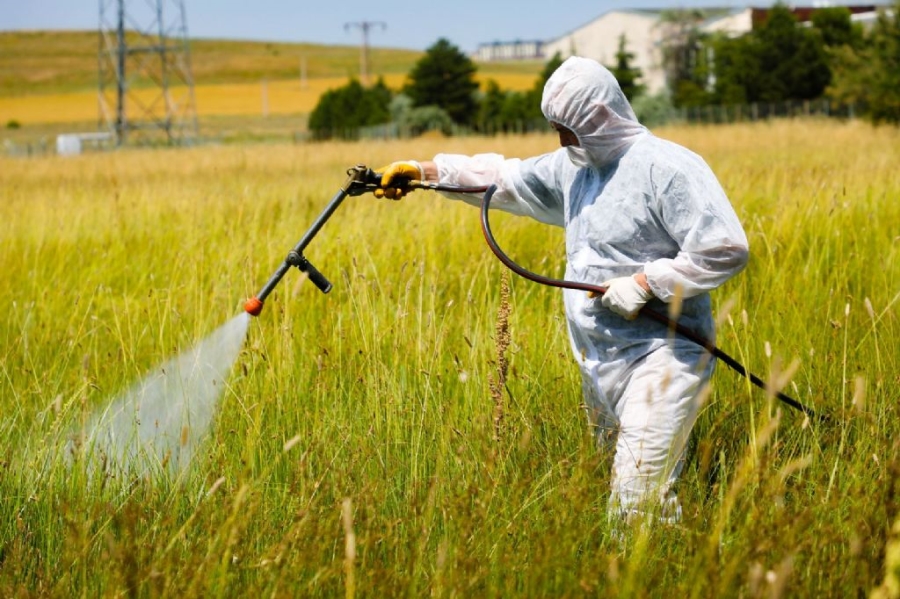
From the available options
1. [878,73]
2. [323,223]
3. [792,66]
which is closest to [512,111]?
[792,66]

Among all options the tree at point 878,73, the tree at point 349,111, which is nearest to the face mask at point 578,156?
the tree at point 878,73

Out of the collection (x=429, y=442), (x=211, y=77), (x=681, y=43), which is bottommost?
(x=429, y=442)

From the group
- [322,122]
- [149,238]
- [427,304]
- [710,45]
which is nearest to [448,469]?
[427,304]

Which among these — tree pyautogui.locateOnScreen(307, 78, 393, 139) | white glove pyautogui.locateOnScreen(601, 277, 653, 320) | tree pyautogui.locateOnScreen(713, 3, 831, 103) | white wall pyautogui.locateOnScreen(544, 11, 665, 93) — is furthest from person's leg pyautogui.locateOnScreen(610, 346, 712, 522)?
white wall pyautogui.locateOnScreen(544, 11, 665, 93)

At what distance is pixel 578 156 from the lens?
283cm

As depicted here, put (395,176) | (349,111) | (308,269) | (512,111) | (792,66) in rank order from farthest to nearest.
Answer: (349,111), (792,66), (512,111), (395,176), (308,269)

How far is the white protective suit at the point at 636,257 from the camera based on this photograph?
2623mm

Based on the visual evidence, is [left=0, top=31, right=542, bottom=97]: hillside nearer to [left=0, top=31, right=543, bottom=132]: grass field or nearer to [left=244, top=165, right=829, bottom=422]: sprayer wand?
[left=0, top=31, right=543, bottom=132]: grass field

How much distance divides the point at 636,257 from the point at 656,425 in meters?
0.45

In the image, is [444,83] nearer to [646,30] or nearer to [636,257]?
[646,30]

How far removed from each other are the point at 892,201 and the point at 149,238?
173 inches

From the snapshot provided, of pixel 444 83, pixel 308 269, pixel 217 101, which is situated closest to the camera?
pixel 308 269

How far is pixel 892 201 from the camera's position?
20.0 ft

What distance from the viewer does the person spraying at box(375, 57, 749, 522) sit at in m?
2.62
